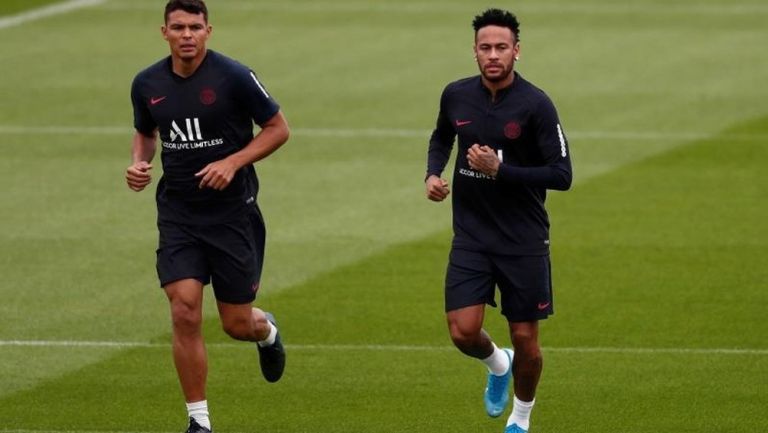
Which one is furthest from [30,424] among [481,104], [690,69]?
[690,69]

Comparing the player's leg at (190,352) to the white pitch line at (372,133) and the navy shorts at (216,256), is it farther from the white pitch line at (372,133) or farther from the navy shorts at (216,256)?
the white pitch line at (372,133)

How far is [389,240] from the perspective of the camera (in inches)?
738

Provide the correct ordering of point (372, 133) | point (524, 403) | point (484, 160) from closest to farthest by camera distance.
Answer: point (484, 160) → point (524, 403) → point (372, 133)

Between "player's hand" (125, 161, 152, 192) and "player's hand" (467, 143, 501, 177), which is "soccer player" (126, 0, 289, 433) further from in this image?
"player's hand" (467, 143, 501, 177)

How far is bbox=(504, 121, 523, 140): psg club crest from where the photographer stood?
451 inches

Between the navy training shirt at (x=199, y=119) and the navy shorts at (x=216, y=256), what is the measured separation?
71 mm

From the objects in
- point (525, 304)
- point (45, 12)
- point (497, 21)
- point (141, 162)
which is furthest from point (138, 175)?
point (45, 12)

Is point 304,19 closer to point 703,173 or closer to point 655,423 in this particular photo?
point 703,173

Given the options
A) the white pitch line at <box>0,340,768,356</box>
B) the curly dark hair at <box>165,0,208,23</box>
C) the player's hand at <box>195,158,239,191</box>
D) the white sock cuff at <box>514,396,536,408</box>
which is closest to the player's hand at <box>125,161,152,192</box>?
the player's hand at <box>195,158,239,191</box>

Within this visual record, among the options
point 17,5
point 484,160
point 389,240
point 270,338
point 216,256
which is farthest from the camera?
point 17,5

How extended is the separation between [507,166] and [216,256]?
1941 mm

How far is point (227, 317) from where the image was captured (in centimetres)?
1226

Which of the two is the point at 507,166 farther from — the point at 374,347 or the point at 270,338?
the point at 374,347

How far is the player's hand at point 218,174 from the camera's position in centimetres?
1156
